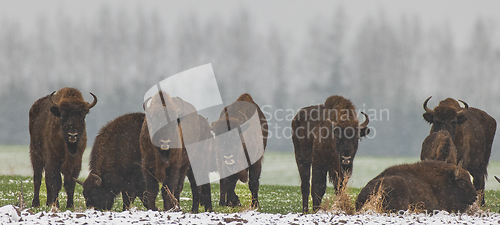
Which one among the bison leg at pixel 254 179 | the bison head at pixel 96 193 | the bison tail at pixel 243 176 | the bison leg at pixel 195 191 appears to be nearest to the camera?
the bison head at pixel 96 193

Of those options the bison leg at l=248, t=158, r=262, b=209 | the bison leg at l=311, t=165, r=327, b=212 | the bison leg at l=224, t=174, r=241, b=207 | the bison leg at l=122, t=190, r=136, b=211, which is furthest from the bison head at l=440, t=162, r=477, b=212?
the bison leg at l=122, t=190, r=136, b=211

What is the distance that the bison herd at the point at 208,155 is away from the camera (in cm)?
865

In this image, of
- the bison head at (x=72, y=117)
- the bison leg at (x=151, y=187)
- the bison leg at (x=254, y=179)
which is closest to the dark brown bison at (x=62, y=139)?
the bison head at (x=72, y=117)

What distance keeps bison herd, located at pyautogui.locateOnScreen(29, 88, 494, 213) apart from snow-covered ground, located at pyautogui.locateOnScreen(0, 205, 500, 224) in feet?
2.01

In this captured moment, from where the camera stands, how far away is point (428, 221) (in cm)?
731

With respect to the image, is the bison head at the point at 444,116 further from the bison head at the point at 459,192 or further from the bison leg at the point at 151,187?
the bison leg at the point at 151,187

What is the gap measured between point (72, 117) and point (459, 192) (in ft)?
22.8

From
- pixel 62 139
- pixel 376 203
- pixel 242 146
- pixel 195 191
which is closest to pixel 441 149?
pixel 376 203

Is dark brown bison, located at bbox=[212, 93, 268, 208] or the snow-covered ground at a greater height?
dark brown bison, located at bbox=[212, 93, 268, 208]

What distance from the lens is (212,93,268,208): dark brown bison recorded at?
394 inches

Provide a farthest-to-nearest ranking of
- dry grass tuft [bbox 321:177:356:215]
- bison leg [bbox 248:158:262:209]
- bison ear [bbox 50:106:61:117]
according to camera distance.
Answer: bison leg [bbox 248:158:262:209] → bison ear [bbox 50:106:61:117] → dry grass tuft [bbox 321:177:356:215]

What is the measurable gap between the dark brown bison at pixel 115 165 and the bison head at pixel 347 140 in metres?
3.65

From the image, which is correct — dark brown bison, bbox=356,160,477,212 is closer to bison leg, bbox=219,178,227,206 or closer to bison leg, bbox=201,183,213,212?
bison leg, bbox=201,183,213,212

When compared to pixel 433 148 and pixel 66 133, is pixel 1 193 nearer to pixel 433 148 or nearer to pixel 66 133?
pixel 66 133
